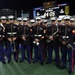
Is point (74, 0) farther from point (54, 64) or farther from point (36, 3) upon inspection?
point (54, 64)

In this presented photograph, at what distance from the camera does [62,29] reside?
776 cm

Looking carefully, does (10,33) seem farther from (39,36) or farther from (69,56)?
(69,56)

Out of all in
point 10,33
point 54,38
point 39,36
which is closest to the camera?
point 54,38

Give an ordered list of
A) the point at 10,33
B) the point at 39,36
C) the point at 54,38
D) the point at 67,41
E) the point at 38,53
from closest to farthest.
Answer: the point at 67,41, the point at 54,38, the point at 39,36, the point at 10,33, the point at 38,53

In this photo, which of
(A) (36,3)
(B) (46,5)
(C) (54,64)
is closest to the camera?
(C) (54,64)

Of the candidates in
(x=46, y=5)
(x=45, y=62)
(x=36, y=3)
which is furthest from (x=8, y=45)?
(x=36, y=3)

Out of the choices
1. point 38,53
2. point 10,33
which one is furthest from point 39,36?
point 10,33

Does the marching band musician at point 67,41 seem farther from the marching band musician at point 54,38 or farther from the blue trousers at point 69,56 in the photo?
the marching band musician at point 54,38

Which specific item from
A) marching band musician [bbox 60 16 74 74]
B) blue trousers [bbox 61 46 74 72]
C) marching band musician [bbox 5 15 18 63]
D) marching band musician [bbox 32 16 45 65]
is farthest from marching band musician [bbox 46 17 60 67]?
marching band musician [bbox 5 15 18 63]

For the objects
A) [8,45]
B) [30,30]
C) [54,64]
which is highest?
[30,30]

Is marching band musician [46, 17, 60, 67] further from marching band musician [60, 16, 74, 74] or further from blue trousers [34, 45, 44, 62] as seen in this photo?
marching band musician [60, 16, 74, 74]

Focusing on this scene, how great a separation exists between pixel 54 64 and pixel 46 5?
7.78 metres

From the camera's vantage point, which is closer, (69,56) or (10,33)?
(69,56)

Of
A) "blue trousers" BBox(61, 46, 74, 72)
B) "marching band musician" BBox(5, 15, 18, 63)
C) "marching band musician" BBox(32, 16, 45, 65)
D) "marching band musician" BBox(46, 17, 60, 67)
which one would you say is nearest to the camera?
"blue trousers" BBox(61, 46, 74, 72)
